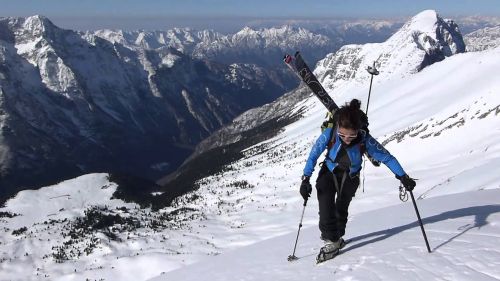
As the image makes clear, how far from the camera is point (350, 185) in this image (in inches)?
417

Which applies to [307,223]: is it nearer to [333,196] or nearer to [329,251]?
[329,251]

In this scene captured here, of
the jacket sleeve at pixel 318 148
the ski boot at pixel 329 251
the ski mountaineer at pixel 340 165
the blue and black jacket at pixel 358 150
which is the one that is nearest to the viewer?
the ski mountaineer at pixel 340 165

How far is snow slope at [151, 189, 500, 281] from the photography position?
8898mm

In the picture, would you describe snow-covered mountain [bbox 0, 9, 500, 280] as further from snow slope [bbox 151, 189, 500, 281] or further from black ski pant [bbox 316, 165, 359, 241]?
black ski pant [bbox 316, 165, 359, 241]

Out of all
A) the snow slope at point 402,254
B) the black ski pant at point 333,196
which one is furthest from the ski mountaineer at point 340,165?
the snow slope at point 402,254

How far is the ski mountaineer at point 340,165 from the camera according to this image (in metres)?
9.92

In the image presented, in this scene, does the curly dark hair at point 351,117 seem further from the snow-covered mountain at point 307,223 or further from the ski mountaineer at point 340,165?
the snow-covered mountain at point 307,223

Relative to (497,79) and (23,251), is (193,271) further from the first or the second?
(497,79)

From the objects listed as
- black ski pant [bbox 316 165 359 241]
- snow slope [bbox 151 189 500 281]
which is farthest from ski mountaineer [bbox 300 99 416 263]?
snow slope [bbox 151 189 500 281]

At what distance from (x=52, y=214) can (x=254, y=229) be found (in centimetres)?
6649

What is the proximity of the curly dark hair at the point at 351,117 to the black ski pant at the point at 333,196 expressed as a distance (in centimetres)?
126

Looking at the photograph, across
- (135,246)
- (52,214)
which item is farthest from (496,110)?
(52,214)

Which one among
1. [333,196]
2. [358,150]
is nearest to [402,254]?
[333,196]

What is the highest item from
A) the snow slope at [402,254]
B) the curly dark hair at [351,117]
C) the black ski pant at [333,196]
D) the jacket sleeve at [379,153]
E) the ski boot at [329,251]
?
the curly dark hair at [351,117]
